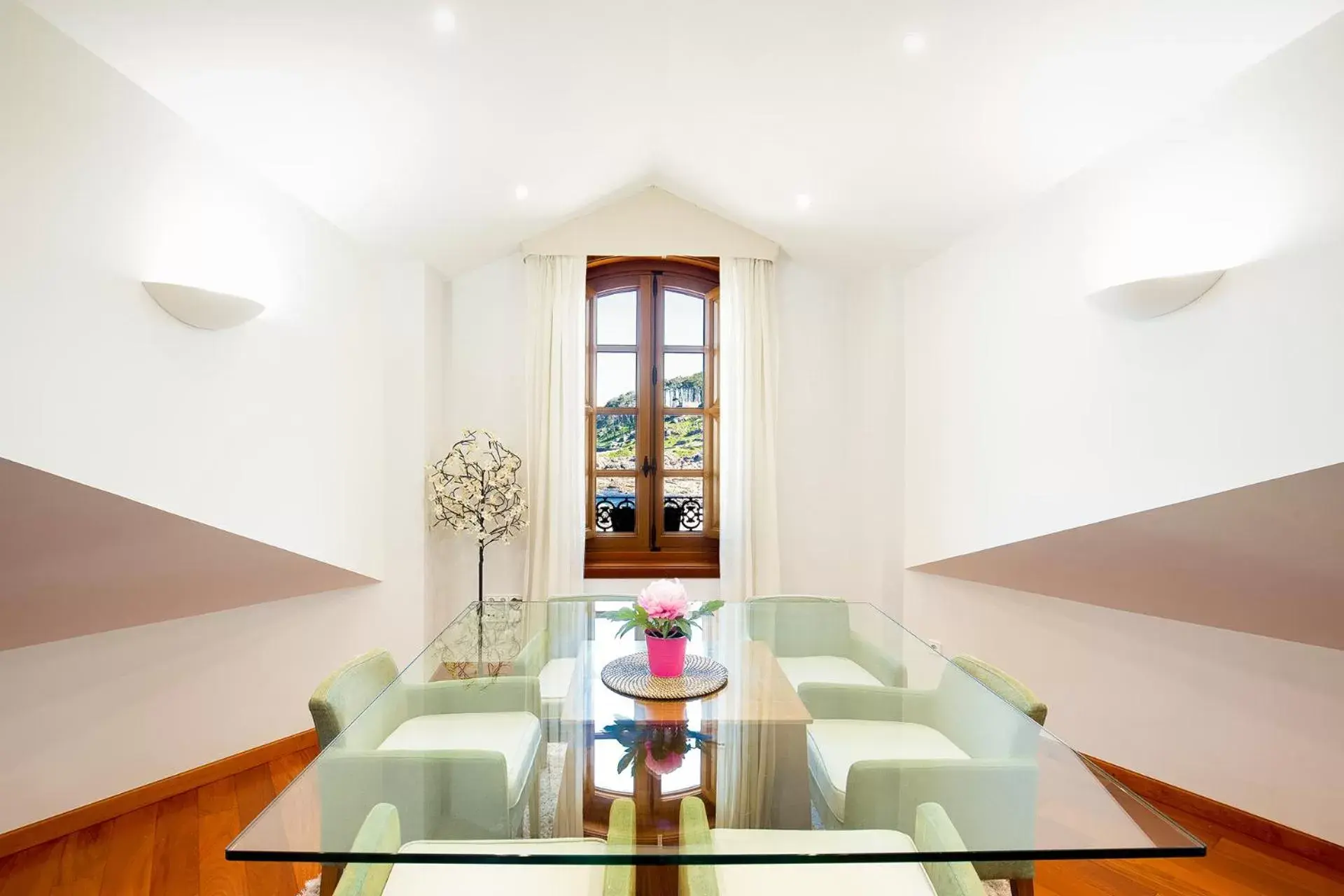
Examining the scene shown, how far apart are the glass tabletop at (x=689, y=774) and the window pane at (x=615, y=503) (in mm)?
1966

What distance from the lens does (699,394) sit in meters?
4.27

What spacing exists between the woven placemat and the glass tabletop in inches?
0.9

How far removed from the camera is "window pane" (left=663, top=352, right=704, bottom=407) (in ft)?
14.0

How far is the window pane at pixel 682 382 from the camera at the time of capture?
14.0 ft

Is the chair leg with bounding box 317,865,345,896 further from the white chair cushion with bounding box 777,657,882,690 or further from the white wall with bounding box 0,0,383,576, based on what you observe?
the white chair cushion with bounding box 777,657,882,690

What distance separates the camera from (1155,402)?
209cm

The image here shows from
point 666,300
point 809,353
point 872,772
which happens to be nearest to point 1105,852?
point 872,772

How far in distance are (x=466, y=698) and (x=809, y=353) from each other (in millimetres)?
2917

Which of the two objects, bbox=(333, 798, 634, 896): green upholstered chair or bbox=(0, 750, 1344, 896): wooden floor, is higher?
bbox=(333, 798, 634, 896): green upholstered chair

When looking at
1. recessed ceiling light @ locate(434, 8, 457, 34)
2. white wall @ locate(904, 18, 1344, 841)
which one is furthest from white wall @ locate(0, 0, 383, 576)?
white wall @ locate(904, 18, 1344, 841)

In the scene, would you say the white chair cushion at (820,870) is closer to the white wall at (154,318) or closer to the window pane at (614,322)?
the white wall at (154,318)

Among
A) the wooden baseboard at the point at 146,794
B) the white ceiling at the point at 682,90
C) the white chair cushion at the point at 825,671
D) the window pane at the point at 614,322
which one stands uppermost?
the white ceiling at the point at 682,90

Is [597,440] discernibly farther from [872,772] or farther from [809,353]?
[872,772]

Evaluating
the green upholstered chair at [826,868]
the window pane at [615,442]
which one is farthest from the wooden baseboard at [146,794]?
the green upholstered chair at [826,868]
